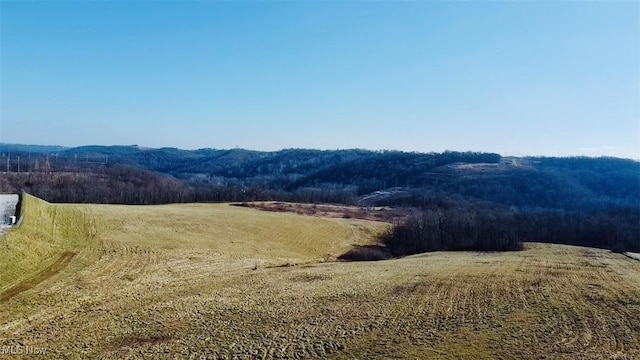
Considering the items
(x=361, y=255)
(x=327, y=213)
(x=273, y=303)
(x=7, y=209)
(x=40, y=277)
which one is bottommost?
(x=361, y=255)

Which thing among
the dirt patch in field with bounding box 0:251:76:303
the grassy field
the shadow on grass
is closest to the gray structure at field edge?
the grassy field

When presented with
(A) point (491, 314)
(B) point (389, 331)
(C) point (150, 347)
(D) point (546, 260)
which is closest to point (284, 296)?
(B) point (389, 331)

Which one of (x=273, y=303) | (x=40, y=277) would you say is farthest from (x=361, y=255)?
(x=40, y=277)

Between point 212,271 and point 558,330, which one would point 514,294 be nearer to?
point 558,330

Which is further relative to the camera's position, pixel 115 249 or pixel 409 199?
pixel 409 199

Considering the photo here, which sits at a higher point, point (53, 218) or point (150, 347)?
point (53, 218)

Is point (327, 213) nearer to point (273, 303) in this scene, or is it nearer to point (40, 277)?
point (273, 303)

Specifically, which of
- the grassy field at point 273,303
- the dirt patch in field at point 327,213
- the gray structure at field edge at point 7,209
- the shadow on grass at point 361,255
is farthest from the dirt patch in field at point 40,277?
the dirt patch in field at point 327,213
